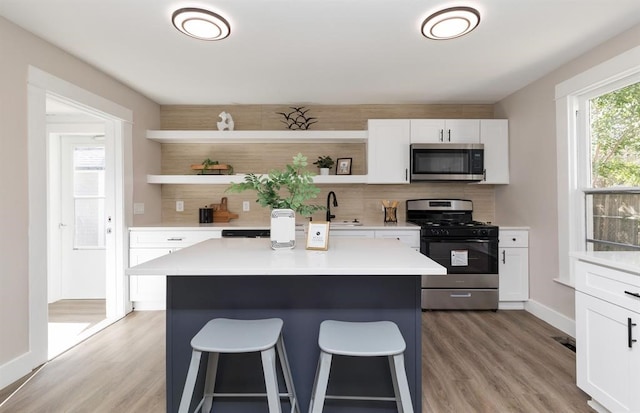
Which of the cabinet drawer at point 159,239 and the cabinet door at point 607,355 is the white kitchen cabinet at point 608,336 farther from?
the cabinet drawer at point 159,239

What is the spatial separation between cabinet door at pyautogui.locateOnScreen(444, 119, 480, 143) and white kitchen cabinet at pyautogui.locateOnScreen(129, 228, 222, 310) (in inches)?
111

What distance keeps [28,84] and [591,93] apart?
13.7ft

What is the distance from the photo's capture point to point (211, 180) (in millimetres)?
3764

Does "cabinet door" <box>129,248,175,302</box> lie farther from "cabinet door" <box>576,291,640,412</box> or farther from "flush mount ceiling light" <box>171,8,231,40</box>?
"cabinet door" <box>576,291,640,412</box>

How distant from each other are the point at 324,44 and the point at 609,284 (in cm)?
228

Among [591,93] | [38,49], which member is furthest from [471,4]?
[38,49]

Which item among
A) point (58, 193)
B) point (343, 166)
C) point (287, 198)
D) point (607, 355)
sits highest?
point (343, 166)

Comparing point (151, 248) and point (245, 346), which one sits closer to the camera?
point (245, 346)

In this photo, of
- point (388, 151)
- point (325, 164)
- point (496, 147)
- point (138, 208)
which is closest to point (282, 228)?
point (325, 164)

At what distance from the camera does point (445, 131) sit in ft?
12.2

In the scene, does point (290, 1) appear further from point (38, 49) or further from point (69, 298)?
point (69, 298)

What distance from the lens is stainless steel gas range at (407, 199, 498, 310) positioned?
3.38 metres

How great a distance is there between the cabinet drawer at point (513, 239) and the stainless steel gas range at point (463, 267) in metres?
0.09

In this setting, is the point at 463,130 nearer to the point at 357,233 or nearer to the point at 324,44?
the point at 357,233
